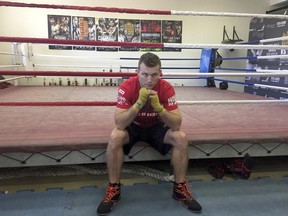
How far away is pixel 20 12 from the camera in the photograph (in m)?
5.38

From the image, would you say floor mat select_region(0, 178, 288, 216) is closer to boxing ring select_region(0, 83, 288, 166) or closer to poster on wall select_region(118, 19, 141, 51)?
boxing ring select_region(0, 83, 288, 166)

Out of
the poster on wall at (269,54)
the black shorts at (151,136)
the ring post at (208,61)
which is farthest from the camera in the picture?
the ring post at (208,61)

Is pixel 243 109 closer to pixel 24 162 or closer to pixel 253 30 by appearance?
pixel 24 162

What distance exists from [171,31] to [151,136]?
4849 millimetres

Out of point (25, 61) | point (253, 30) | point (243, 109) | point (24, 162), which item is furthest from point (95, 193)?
point (253, 30)

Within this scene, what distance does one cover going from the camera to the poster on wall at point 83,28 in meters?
5.62

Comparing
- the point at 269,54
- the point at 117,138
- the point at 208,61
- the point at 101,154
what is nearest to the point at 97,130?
the point at 101,154

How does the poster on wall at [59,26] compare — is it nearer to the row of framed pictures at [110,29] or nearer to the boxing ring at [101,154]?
the row of framed pictures at [110,29]

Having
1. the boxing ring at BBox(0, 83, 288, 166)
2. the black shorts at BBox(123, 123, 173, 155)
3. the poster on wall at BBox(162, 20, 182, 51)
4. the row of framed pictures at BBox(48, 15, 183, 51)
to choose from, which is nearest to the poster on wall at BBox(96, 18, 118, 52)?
the row of framed pictures at BBox(48, 15, 183, 51)

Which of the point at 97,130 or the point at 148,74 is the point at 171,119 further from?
the point at 97,130

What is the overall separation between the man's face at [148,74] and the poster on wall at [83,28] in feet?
14.8

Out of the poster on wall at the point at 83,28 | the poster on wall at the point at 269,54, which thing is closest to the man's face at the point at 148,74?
the poster on wall at the point at 269,54

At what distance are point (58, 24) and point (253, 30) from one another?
4608 millimetres

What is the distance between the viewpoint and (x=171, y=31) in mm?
6016
